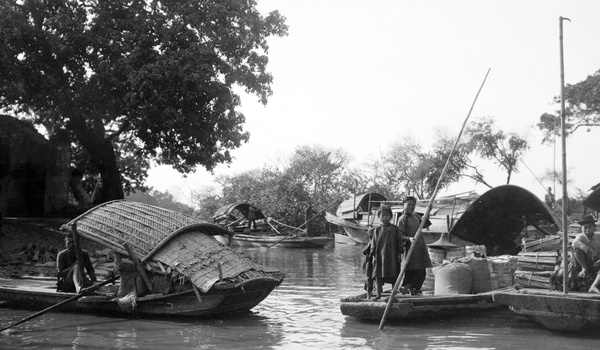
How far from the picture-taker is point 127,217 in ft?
32.1

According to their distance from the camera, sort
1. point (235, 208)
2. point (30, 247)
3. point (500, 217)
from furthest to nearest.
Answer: point (235, 208) → point (30, 247) → point (500, 217)

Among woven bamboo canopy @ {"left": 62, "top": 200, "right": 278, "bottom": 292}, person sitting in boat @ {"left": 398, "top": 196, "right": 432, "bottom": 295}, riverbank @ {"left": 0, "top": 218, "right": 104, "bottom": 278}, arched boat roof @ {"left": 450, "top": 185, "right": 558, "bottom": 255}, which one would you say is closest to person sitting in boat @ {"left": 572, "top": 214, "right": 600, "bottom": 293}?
person sitting in boat @ {"left": 398, "top": 196, "right": 432, "bottom": 295}

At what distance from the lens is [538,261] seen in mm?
8641

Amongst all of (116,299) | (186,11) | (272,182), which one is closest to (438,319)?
(116,299)

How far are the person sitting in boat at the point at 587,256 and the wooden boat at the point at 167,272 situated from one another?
3934 mm

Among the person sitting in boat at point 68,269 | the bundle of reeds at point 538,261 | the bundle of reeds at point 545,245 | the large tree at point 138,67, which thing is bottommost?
the person sitting in boat at point 68,269

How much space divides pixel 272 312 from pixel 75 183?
19.1 m

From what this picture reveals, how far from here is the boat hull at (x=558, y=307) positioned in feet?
23.3

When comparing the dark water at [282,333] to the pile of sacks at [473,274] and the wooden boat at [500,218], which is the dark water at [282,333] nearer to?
the pile of sacks at [473,274]

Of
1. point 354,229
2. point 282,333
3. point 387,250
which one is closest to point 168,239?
point 282,333

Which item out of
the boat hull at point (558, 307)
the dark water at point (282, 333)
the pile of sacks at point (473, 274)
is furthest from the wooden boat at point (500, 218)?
the boat hull at point (558, 307)

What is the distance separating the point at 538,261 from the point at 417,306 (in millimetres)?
1728

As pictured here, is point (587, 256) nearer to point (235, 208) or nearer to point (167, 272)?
point (167, 272)

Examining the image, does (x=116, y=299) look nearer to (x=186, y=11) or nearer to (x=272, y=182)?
(x=186, y=11)
